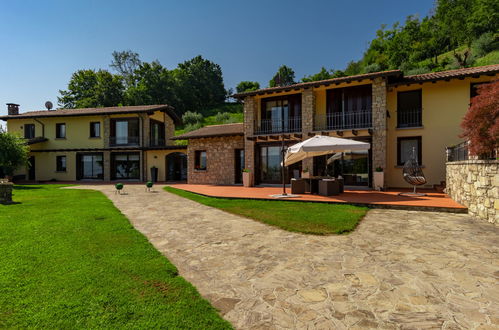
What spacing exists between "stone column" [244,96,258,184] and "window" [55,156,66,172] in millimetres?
19173

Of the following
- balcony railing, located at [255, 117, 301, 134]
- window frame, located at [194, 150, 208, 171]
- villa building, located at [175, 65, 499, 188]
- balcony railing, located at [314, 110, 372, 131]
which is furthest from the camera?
window frame, located at [194, 150, 208, 171]

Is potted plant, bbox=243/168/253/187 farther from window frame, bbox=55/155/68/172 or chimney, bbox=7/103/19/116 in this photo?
chimney, bbox=7/103/19/116

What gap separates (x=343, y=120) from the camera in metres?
14.2

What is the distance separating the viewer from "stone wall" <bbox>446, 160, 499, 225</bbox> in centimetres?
619

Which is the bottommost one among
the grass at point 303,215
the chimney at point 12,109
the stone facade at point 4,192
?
the grass at point 303,215

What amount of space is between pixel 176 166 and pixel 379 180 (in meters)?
17.5

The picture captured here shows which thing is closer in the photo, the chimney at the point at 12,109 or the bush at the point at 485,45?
the chimney at the point at 12,109

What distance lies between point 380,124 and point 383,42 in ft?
161

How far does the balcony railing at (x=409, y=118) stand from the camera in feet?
43.3

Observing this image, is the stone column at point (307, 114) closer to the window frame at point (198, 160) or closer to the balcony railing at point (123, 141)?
the window frame at point (198, 160)

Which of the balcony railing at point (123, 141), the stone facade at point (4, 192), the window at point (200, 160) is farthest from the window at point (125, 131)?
the stone facade at point (4, 192)

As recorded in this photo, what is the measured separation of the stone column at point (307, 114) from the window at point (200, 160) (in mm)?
7978

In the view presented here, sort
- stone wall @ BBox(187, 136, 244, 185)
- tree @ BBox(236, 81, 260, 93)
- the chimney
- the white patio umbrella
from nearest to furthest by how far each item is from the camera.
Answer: the white patio umbrella < stone wall @ BBox(187, 136, 244, 185) < the chimney < tree @ BBox(236, 81, 260, 93)

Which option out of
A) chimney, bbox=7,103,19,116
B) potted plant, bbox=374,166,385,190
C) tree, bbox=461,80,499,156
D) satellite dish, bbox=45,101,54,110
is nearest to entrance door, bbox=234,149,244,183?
potted plant, bbox=374,166,385,190
